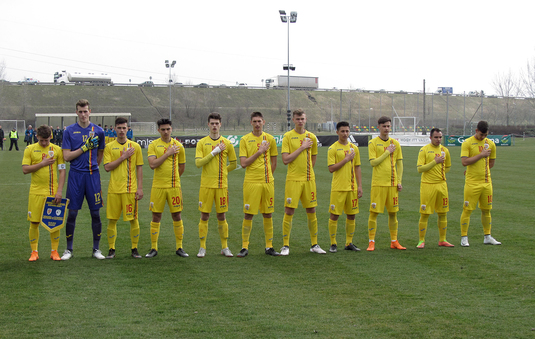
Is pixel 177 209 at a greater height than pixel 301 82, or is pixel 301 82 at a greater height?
pixel 301 82

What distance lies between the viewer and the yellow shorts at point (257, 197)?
7863 mm

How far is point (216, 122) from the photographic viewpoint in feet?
25.6

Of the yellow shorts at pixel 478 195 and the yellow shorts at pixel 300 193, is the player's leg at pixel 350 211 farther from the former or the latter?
the yellow shorts at pixel 478 195

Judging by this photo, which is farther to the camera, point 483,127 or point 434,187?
point 483,127

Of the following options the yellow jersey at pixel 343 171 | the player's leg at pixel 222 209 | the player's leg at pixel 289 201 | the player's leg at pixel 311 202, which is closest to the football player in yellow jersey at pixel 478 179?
the yellow jersey at pixel 343 171

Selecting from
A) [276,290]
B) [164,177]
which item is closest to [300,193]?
[164,177]

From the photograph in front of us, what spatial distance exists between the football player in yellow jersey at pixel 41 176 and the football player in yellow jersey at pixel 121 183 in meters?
0.73

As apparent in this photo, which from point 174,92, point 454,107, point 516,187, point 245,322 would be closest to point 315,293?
point 245,322

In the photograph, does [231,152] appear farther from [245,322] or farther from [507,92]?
[507,92]

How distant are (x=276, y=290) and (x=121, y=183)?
3.14 meters

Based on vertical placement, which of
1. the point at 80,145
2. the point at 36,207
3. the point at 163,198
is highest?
the point at 80,145

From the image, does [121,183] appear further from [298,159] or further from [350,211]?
[350,211]

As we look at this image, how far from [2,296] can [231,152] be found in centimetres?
384

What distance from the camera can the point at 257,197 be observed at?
787 cm
